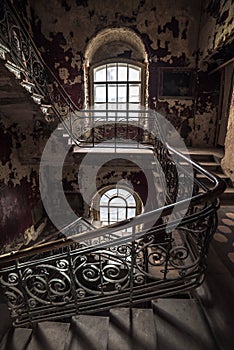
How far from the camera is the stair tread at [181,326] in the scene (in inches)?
58.2

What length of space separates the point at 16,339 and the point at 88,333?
2.47 feet

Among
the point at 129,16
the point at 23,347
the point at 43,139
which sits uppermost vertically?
the point at 129,16

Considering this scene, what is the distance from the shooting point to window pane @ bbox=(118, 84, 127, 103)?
6.08 m

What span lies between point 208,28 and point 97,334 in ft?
19.6

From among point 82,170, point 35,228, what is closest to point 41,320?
point 35,228

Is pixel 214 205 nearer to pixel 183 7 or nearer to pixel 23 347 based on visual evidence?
pixel 23 347

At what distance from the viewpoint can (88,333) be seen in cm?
178

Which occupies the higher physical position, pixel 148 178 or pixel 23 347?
pixel 148 178

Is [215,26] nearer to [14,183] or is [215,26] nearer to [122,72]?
[122,72]

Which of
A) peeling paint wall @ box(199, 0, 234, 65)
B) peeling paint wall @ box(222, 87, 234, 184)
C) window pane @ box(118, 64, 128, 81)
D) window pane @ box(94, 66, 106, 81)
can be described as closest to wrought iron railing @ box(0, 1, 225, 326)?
peeling paint wall @ box(222, 87, 234, 184)

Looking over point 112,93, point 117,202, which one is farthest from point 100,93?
point 117,202

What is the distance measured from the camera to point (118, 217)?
667cm

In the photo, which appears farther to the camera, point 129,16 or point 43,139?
point 129,16

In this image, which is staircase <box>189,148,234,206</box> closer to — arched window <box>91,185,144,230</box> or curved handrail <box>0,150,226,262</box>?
curved handrail <box>0,150,226,262</box>
